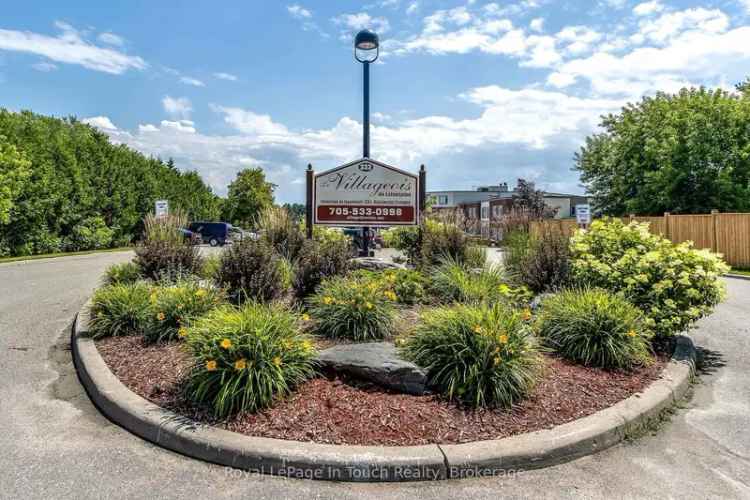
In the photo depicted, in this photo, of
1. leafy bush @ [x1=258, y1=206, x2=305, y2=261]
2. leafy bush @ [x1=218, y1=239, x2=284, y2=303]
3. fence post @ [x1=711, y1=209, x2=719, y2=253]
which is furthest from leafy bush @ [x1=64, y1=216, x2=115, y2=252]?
fence post @ [x1=711, y1=209, x2=719, y2=253]

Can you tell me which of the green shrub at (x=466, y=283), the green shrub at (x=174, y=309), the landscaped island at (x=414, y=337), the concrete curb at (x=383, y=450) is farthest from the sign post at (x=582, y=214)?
the green shrub at (x=174, y=309)

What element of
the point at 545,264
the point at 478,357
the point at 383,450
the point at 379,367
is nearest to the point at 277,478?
the point at 383,450

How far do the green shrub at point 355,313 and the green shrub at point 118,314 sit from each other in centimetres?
207

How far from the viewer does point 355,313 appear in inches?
209

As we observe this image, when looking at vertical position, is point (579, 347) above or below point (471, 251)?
below

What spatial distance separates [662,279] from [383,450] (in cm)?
384

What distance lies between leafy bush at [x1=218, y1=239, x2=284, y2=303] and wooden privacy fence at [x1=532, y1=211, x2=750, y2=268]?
12.2 m

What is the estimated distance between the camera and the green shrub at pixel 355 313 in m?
5.29

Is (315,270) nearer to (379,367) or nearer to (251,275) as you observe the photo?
(251,275)

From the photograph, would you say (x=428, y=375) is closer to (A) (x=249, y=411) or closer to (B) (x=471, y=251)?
(A) (x=249, y=411)

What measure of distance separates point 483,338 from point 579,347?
1373mm

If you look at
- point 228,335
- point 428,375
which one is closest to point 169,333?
point 228,335

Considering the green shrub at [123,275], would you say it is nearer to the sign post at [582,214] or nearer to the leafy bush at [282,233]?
the leafy bush at [282,233]

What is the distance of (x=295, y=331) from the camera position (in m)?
4.23
